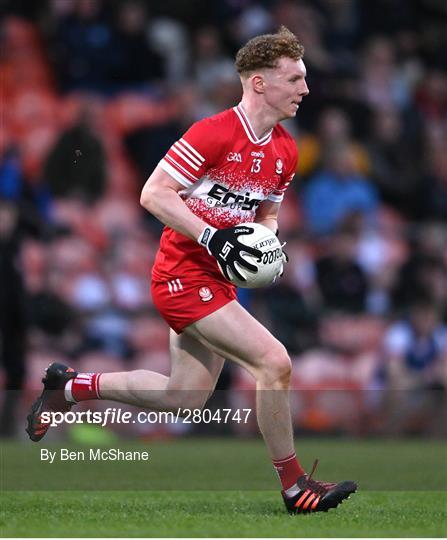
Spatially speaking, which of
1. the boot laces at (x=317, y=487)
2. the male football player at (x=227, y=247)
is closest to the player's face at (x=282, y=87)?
the male football player at (x=227, y=247)

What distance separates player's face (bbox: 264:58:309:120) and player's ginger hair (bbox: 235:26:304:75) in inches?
1.3

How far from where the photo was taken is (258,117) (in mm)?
6934

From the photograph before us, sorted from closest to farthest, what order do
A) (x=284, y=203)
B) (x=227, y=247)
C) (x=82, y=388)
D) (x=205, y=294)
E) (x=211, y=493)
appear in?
1. (x=227, y=247)
2. (x=205, y=294)
3. (x=82, y=388)
4. (x=211, y=493)
5. (x=284, y=203)

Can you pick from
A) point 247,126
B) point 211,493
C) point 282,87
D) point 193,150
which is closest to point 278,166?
point 247,126

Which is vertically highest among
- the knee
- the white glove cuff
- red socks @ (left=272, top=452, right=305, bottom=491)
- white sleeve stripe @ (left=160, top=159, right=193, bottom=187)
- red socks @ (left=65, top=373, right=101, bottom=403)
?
white sleeve stripe @ (left=160, top=159, right=193, bottom=187)

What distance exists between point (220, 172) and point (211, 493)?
204 cm

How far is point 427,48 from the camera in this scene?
1669 cm

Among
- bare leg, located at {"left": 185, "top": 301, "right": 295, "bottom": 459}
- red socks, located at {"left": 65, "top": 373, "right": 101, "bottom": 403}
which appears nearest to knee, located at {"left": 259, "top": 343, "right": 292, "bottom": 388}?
bare leg, located at {"left": 185, "top": 301, "right": 295, "bottom": 459}

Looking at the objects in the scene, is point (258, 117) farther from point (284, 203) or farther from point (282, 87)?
point (284, 203)

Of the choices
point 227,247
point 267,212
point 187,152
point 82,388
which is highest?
point 187,152

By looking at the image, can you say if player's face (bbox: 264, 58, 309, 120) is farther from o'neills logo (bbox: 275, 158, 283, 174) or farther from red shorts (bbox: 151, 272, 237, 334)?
red shorts (bbox: 151, 272, 237, 334)

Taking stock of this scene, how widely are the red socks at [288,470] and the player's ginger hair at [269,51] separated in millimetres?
2038

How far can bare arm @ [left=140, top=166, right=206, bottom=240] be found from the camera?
6637 millimetres

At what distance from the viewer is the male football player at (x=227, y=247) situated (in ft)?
21.7
